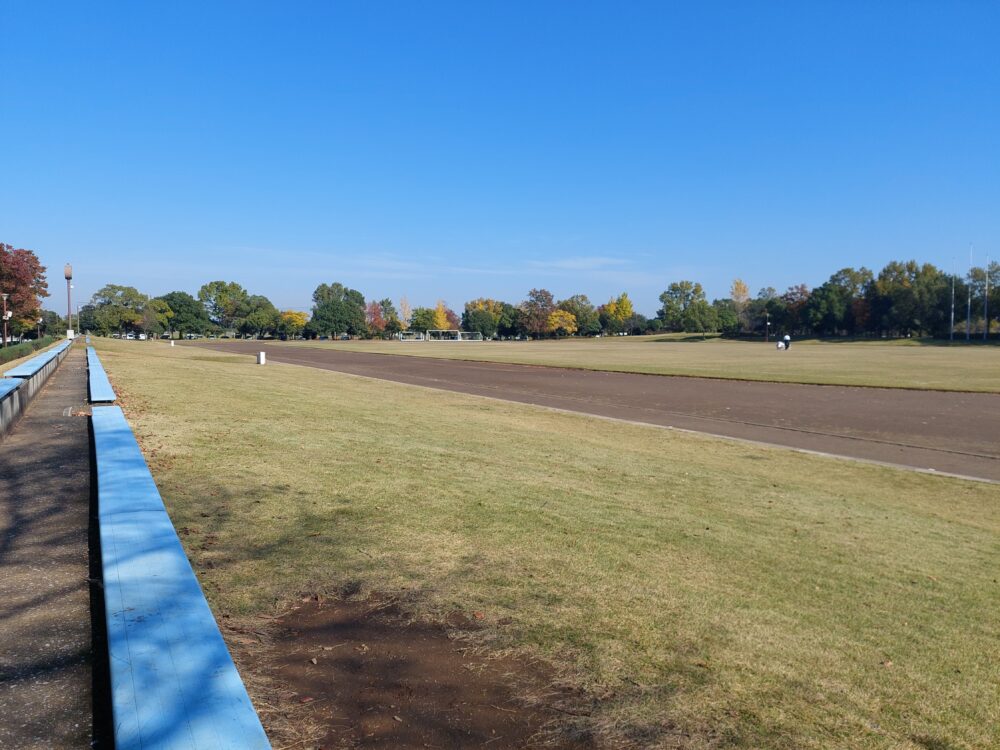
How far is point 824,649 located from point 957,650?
91 cm

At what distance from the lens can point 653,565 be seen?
504cm

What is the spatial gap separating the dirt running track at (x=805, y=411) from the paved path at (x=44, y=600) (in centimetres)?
1210

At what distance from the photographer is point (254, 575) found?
4.29m

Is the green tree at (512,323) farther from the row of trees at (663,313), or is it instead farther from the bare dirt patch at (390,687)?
the bare dirt patch at (390,687)

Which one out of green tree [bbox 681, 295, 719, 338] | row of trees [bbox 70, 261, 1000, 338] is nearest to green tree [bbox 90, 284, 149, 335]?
row of trees [bbox 70, 261, 1000, 338]

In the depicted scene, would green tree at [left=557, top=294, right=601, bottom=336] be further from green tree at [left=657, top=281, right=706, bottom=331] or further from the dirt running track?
the dirt running track

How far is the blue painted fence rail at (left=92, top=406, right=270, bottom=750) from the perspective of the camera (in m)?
2.15

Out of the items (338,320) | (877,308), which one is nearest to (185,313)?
(338,320)

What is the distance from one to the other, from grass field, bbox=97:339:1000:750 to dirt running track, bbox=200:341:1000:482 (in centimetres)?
355

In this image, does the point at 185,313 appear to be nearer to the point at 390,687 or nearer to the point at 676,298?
the point at 676,298

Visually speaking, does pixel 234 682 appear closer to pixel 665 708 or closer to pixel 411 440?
pixel 665 708

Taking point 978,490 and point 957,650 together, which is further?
point 978,490

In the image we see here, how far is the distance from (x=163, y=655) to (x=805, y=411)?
1977 cm

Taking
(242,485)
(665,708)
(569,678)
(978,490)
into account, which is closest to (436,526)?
(242,485)
